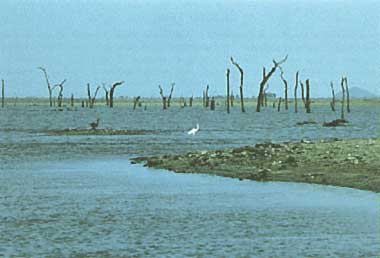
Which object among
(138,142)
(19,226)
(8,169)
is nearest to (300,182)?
(19,226)

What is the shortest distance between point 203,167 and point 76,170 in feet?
16.2

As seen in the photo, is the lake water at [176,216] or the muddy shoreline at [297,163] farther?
the muddy shoreline at [297,163]

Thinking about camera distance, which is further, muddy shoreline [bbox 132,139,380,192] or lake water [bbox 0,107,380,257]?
muddy shoreline [bbox 132,139,380,192]

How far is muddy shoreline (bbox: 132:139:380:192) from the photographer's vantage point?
2395 centimetres

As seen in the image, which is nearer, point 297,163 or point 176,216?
point 176,216

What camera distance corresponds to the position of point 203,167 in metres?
28.8

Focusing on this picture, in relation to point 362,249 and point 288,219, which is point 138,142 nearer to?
point 288,219

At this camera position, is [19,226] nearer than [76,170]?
Yes

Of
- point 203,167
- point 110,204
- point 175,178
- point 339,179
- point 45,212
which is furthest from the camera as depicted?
point 203,167

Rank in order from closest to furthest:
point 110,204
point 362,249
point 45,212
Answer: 1. point 362,249
2. point 45,212
3. point 110,204

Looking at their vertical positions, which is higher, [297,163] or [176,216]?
[297,163]

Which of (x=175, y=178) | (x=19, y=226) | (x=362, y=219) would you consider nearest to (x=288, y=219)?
(x=362, y=219)

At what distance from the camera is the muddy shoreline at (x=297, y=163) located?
78.6ft

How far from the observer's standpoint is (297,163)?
88.7ft
